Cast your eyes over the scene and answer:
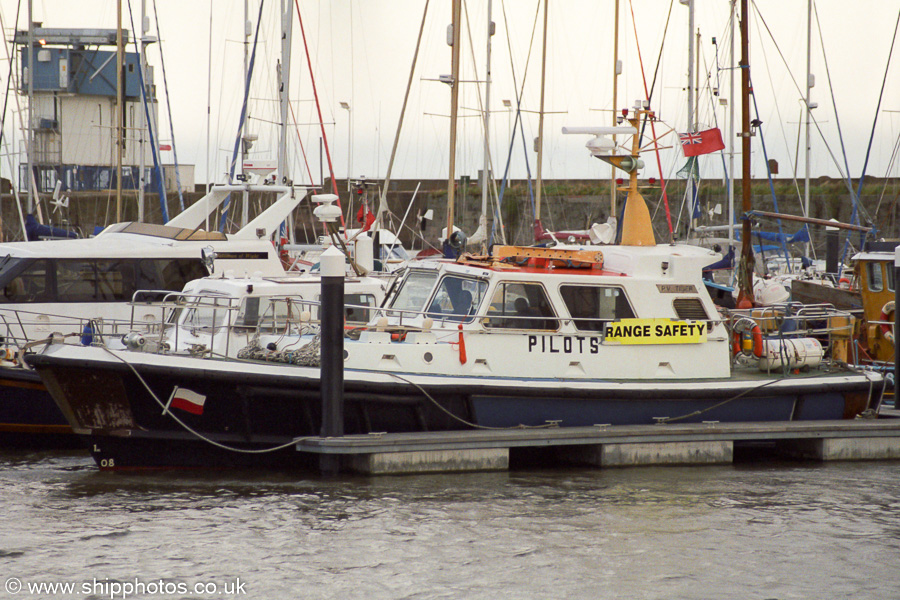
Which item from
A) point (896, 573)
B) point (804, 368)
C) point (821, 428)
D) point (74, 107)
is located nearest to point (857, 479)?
point (821, 428)

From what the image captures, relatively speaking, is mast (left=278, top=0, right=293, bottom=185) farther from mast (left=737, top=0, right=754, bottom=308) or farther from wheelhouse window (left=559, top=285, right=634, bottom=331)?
wheelhouse window (left=559, top=285, right=634, bottom=331)

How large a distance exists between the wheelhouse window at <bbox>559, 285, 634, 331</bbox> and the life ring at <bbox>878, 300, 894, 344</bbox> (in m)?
4.75

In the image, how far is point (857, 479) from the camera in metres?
9.95

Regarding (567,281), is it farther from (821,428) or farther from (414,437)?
(821,428)

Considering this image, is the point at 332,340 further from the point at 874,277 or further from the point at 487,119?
the point at 487,119

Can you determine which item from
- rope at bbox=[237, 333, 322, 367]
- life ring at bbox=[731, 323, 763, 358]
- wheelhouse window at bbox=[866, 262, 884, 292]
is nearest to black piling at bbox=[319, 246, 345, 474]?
rope at bbox=[237, 333, 322, 367]

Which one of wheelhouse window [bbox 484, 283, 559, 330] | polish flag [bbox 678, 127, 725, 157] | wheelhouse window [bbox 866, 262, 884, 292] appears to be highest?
polish flag [bbox 678, 127, 725, 157]

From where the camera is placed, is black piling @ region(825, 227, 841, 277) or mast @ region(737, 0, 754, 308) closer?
mast @ region(737, 0, 754, 308)

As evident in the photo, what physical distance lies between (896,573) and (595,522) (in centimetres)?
226

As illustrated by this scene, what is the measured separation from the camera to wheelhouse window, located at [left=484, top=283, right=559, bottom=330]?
10.0 metres

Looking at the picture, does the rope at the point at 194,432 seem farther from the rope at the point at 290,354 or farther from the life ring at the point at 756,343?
the life ring at the point at 756,343

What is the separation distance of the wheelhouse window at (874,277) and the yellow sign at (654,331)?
4.31 m

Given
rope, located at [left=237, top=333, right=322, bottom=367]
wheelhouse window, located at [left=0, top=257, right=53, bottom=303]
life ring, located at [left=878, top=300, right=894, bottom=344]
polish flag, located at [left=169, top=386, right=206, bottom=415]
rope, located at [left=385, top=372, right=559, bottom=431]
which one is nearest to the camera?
polish flag, located at [left=169, top=386, right=206, bottom=415]

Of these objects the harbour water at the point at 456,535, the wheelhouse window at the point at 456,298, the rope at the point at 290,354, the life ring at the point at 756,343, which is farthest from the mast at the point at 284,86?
the life ring at the point at 756,343
